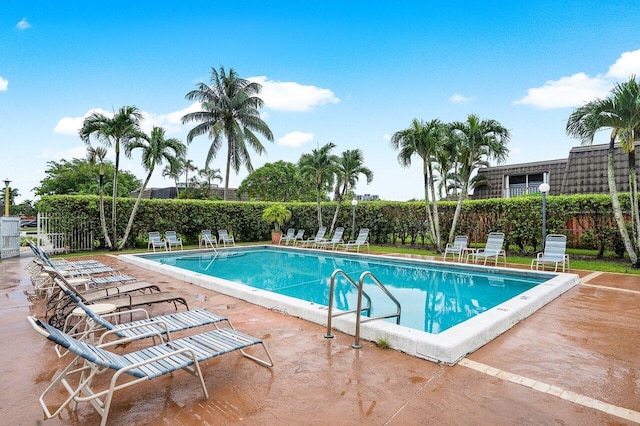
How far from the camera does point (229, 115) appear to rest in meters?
24.7

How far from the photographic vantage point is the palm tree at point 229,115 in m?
24.6

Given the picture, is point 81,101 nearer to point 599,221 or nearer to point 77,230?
point 77,230

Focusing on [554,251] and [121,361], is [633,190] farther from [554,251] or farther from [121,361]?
[121,361]

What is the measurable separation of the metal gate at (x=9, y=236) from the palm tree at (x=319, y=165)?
41.4ft

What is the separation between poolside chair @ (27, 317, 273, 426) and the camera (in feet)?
8.06

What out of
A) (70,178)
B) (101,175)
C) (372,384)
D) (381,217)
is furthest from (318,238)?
(70,178)

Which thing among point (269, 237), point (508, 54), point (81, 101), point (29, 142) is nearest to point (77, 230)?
point (81, 101)

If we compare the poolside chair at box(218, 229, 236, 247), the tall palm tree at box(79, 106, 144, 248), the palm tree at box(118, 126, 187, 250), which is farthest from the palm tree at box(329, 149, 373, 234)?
the tall palm tree at box(79, 106, 144, 248)

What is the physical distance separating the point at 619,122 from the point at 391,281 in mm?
7674

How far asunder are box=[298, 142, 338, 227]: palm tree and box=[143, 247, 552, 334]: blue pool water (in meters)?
5.50

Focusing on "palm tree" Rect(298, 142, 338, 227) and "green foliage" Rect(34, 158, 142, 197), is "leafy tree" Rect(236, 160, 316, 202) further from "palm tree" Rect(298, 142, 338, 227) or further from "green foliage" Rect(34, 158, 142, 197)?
"palm tree" Rect(298, 142, 338, 227)

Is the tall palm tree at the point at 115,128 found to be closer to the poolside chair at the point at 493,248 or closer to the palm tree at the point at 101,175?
the palm tree at the point at 101,175

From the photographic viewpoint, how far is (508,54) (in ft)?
45.0

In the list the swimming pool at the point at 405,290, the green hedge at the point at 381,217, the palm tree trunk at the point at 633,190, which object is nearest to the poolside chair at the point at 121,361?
the swimming pool at the point at 405,290
